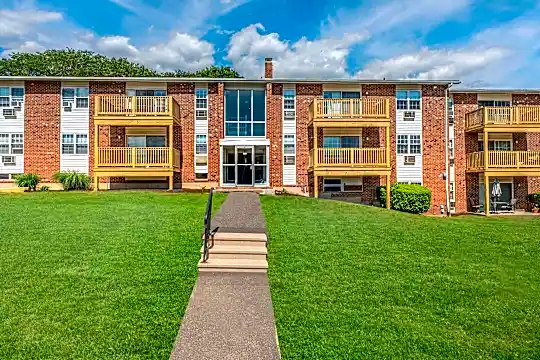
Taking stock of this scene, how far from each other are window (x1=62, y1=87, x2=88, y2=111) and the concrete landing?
1673cm

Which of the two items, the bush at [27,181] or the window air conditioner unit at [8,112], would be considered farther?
the window air conditioner unit at [8,112]

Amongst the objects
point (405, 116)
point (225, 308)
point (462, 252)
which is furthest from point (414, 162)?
point (225, 308)

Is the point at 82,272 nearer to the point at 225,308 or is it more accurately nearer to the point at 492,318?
the point at 225,308

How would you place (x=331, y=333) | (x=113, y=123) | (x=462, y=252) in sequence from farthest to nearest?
(x=113, y=123), (x=462, y=252), (x=331, y=333)

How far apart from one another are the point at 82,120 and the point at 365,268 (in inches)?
691

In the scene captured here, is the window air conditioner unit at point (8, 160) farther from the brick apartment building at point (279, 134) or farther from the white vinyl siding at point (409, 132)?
the white vinyl siding at point (409, 132)

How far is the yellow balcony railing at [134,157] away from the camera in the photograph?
61.9 ft

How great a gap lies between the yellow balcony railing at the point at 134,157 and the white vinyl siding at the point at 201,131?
1.83 metres

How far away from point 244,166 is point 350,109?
5912 millimetres

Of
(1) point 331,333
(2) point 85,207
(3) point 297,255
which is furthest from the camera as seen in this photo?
(2) point 85,207

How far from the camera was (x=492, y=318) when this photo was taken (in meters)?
5.70

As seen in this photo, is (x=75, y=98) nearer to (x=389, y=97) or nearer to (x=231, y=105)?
(x=231, y=105)

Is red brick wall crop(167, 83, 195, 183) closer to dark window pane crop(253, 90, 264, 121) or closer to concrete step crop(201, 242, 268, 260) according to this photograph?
dark window pane crop(253, 90, 264, 121)

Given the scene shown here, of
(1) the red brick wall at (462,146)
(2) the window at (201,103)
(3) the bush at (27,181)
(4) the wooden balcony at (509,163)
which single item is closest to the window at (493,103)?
(1) the red brick wall at (462,146)
